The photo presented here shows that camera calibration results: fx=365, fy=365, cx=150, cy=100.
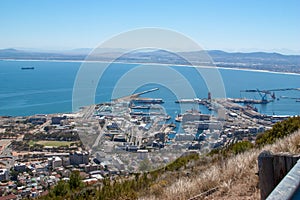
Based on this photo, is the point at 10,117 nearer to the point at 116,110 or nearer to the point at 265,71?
the point at 116,110

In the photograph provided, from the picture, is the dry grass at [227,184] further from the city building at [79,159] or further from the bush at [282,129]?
the city building at [79,159]

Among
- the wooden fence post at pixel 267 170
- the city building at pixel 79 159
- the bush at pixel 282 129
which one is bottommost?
the city building at pixel 79 159

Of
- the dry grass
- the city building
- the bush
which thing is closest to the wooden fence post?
the dry grass

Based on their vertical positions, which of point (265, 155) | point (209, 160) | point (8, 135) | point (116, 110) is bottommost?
point (8, 135)

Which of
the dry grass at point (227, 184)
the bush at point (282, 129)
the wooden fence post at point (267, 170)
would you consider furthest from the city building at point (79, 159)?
the wooden fence post at point (267, 170)

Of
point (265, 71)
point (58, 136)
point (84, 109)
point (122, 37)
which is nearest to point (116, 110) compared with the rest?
point (58, 136)

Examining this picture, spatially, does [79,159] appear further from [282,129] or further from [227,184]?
[227,184]

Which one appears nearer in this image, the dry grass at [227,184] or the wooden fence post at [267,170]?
the wooden fence post at [267,170]

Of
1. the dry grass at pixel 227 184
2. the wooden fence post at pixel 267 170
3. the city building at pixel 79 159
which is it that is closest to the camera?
the wooden fence post at pixel 267 170

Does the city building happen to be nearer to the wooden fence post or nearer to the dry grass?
the dry grass

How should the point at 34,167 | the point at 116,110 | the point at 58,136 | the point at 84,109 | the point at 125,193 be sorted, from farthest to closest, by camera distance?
the point at 84,109 → the point at 58,136 → the point at 116,110 → the point at 34,167 → the point at 125,193

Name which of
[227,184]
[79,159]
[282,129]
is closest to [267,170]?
[227,184]
